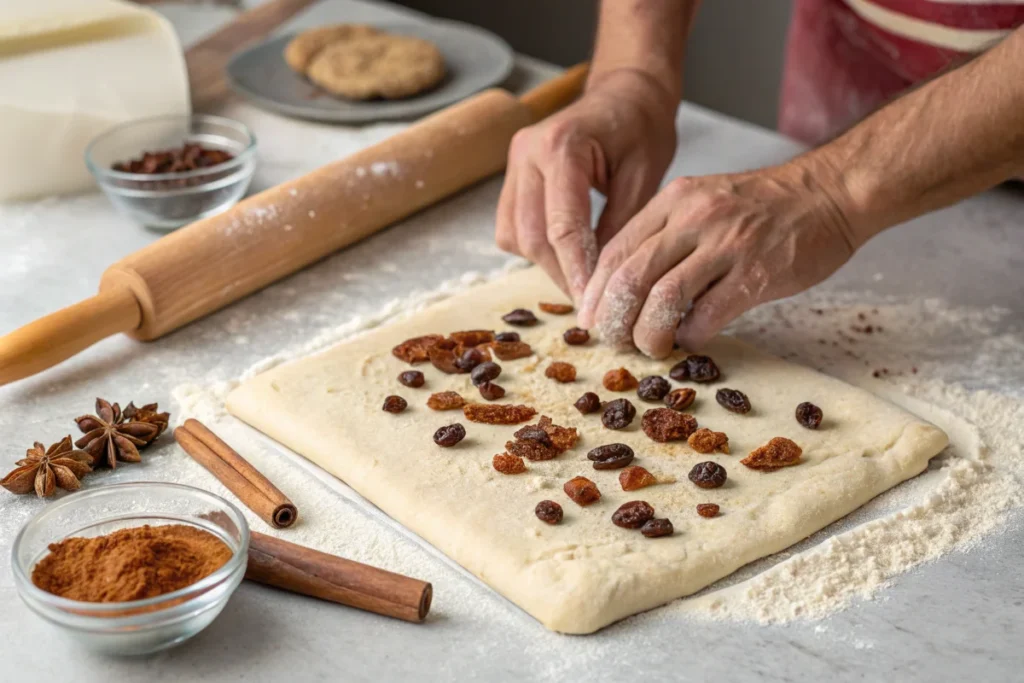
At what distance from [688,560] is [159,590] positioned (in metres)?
0.67

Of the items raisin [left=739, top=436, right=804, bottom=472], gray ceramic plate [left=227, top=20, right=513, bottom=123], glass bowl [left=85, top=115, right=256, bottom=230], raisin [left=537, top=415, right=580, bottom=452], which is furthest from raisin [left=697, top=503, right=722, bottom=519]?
gray ceramic plate [left=227, top=20, right=513, bottom=123]

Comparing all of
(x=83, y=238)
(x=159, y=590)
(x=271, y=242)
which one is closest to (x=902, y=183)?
(x=271, y=242)

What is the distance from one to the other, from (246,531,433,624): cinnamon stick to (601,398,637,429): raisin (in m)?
0.45

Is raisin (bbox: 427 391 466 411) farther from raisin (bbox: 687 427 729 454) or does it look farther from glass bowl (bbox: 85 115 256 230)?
glass bowl (bbox: 85 115 256 230)

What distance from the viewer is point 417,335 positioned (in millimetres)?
1995

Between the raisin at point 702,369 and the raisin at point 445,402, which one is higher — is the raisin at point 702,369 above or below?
above

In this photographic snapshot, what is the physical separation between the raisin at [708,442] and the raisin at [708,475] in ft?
0.20

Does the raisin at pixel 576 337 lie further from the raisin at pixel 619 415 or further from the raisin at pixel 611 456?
→ the raisin at pixel 611 456

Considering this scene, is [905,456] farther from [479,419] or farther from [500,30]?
[500,30]

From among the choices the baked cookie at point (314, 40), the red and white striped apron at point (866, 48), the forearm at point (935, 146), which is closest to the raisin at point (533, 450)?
the forearm at point (935, 146)

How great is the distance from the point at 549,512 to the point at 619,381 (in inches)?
15.2

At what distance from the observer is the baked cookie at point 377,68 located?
9.50 ft

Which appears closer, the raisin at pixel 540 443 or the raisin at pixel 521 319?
the raisin at pixel 540 443

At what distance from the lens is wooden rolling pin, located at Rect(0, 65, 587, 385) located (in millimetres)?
1966
